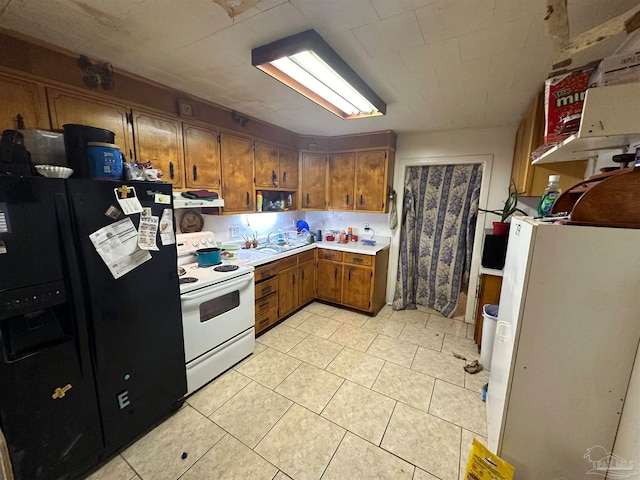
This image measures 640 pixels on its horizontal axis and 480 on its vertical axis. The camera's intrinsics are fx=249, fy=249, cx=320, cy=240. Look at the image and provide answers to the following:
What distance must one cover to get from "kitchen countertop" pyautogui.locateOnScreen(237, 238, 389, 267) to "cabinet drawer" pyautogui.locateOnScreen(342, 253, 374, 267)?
60 mm

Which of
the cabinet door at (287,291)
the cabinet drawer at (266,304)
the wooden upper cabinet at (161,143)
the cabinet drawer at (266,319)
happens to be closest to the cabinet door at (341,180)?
the cabinet door at (287,291)

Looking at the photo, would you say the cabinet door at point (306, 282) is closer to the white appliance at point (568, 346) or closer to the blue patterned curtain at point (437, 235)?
the blue patterned curtain at point (437, 235)

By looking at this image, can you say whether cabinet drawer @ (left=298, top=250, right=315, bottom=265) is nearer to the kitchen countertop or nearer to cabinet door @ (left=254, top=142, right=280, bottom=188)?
the kitchen countertop

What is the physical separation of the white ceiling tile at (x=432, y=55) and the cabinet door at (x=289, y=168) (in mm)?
1917

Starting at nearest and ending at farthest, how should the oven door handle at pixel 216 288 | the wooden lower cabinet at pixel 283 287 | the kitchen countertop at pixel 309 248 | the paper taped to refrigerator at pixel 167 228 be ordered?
the paper taped to refrigerator at pixel 167 228 → the oven door handle at pixel 216 288 → the kitchen countertop at pixel 309 248 → the wooden lower cabinet at pixel 283 287

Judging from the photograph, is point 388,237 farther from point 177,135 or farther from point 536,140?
point 177,135

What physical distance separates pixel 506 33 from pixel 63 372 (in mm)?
2775

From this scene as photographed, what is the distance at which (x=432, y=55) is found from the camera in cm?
144

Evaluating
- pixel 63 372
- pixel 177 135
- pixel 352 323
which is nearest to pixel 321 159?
pixel 177 135

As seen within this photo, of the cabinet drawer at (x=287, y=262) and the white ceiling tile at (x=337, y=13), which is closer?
the white ceiling tile at (x=337, y=13)

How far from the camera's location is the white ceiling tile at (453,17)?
1052 millimetres

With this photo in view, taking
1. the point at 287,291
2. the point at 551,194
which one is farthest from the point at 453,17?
the point at 287,291

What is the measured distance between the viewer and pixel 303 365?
2309 millimetres

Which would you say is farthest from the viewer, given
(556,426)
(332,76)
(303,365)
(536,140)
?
(303,365)
